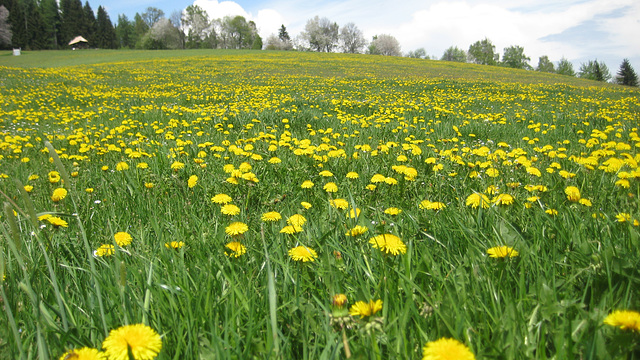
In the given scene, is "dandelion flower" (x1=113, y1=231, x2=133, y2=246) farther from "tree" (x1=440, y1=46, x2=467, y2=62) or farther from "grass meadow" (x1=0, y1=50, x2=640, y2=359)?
"tree" (x1=440, y1=46, x2=467, y2=62)

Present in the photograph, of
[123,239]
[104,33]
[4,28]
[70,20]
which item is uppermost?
[70,20]

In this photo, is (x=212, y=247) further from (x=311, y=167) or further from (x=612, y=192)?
(x=612, y=192)

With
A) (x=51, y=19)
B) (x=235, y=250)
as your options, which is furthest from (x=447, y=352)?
(x=51, y=19)

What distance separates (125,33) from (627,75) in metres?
96.1

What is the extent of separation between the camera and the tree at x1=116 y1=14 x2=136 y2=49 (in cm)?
7712

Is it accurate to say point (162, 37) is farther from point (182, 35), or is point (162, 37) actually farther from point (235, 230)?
point (235, 230)

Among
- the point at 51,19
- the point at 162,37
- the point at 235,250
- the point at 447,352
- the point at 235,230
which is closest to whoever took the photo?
the point at 447,352

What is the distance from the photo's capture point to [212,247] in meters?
1.44

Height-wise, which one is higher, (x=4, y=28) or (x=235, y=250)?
(x=4, y=28)

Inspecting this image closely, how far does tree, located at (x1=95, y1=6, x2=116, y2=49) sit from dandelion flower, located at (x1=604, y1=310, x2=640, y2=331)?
267 ft

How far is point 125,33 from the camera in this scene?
79.5m

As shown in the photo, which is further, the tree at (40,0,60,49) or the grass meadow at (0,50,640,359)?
the tree at (40,0,60,49)

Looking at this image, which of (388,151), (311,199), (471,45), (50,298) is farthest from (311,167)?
(471,45)

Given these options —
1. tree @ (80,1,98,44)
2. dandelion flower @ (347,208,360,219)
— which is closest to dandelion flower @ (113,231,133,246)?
dandelion flower @ (347,208,360,219)
